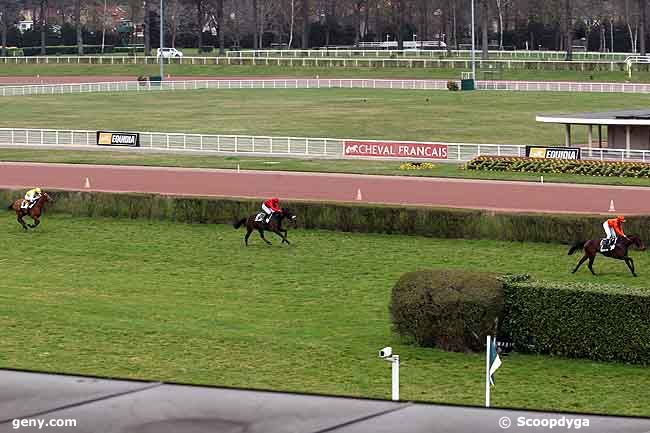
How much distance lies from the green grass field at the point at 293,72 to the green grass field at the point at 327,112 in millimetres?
9678

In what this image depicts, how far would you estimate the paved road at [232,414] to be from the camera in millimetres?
10914

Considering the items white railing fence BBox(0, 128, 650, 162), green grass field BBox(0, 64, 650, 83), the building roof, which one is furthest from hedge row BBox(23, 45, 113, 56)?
the building roof

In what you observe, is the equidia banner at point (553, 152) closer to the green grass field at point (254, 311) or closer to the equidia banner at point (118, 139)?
the green grass field at point (254, 311)

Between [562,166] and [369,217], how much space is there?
11.8 metres

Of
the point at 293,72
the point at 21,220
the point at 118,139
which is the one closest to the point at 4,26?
the point at 293,72

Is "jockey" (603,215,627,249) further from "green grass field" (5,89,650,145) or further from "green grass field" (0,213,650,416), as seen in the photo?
"green grass field" (5,89,650,145)

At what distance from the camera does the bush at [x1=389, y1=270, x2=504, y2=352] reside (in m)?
19.1

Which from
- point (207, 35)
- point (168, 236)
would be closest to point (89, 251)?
point (168, 236)

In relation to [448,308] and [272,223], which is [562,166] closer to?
[272,223]

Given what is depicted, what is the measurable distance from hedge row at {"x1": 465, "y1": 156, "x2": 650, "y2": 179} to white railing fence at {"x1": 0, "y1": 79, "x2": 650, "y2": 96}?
38.5 meters

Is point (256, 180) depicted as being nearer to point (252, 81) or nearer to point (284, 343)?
point (284, 343)

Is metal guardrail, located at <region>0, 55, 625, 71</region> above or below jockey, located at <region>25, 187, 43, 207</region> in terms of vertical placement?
above

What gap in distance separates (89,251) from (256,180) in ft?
37.4

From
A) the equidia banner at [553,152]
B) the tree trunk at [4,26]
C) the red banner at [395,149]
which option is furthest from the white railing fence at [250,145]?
the tree trunk at [4,26]
